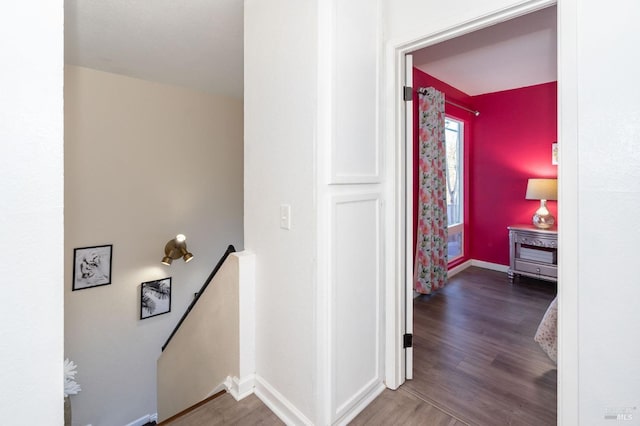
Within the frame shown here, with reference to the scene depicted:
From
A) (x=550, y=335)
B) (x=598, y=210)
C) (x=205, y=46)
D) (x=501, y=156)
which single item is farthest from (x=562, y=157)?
(x=501, y=156)

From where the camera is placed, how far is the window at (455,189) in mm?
4555

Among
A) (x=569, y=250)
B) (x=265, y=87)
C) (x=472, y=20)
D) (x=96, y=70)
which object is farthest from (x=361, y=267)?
(x=96, y=70)

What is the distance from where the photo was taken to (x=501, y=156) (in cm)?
454

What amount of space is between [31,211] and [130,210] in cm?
313

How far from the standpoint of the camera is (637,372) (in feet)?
3.62

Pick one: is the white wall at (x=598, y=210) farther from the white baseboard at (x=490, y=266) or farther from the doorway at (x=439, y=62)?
the white baseboard at (x=490, y=266)

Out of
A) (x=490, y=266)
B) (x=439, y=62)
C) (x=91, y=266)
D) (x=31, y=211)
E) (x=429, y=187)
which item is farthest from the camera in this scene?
(x=490, y=266)

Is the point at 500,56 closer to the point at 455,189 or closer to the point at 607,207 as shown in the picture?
the point at 455,189

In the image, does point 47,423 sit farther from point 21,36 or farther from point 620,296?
point 620,296

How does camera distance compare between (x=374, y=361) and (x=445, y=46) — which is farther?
(x=445, y=46)

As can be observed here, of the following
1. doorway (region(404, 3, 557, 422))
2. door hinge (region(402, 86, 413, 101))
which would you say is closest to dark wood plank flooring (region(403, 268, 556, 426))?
doorway (region(404, 3, 557, 422))

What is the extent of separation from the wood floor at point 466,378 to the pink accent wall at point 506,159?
141 centimetres

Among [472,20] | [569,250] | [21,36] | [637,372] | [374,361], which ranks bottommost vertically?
[374,361]

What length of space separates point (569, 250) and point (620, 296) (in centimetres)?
21
